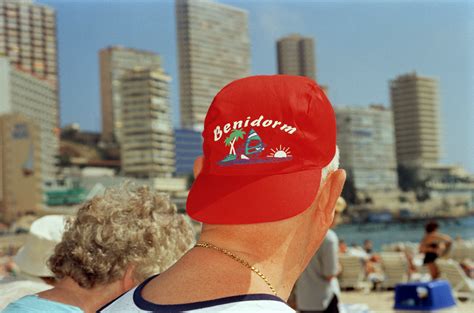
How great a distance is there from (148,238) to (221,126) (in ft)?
2.71

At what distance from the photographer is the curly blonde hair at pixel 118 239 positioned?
167 centimetres

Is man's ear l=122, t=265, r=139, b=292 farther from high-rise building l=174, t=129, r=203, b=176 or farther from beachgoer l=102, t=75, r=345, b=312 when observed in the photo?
high-rise building l=174, t=129, r=203, b=176

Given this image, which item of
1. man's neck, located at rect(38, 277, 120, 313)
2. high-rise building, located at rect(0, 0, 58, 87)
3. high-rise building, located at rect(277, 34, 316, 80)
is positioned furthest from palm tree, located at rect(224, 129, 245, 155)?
high-rise building, located at rect(277, 34, 316, 80)

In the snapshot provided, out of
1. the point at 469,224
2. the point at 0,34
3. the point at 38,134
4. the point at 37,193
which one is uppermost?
the point at 0,34

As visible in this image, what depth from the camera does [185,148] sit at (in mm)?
127688

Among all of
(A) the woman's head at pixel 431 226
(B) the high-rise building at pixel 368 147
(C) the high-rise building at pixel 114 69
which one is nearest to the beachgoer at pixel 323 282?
(A) the woman's head at pixel 431 226

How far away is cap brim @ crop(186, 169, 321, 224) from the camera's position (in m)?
0.89

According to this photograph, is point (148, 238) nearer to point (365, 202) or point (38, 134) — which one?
point (38, 134)

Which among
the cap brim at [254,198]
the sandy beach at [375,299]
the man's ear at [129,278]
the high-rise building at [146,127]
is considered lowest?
the sandy beach at [375,299]

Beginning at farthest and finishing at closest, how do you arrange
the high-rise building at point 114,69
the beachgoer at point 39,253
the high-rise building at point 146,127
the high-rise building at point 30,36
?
1. the high-rise building at point 114,69
2. the high-rise building at point 30,36
3. the high-rise building at point 146,127
4. the beachgoer at point 39,253

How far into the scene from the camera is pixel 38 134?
98.6 metres

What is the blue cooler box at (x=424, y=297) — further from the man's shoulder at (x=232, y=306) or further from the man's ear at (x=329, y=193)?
the man's shoulder at (x=232, y=306)

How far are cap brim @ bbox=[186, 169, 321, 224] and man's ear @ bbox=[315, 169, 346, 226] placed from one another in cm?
4

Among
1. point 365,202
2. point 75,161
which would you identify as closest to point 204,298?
point 75,161
